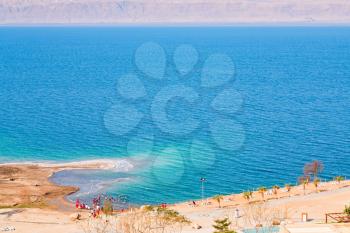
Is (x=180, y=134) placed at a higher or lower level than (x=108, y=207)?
higher

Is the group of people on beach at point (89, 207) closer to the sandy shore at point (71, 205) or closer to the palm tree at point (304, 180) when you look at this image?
the sandy shore at point (71, 205)

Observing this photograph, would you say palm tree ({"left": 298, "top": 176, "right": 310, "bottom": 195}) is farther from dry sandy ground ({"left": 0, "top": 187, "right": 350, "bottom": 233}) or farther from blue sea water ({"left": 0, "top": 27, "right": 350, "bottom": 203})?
dry sandy ground ({"left": 0, "top": 187, "right": 350, "bottom": 233})

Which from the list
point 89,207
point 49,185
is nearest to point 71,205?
point 89,207

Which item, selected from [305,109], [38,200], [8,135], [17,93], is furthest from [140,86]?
[38,200]

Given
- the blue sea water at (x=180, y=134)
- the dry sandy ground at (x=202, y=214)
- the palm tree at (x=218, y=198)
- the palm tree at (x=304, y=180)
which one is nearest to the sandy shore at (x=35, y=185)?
the blue sea water at (x=180, y=134)

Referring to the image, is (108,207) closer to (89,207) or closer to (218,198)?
(89,207)

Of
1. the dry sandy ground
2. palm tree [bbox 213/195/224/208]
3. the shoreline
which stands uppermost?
the shoreline

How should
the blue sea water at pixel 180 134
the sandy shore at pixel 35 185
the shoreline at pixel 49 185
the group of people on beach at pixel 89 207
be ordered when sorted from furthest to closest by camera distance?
the blue sea water at pixel 180 134, the sandy shore at pixel 35 185, the shoreline at pixel 49 185, the group of people on beach at pixel 89 207

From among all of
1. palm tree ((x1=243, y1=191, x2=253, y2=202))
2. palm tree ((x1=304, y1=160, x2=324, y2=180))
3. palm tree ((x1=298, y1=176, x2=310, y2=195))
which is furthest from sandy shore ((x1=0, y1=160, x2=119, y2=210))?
palm tree ((x1=304, y1=160, x2=324, y2=180))
